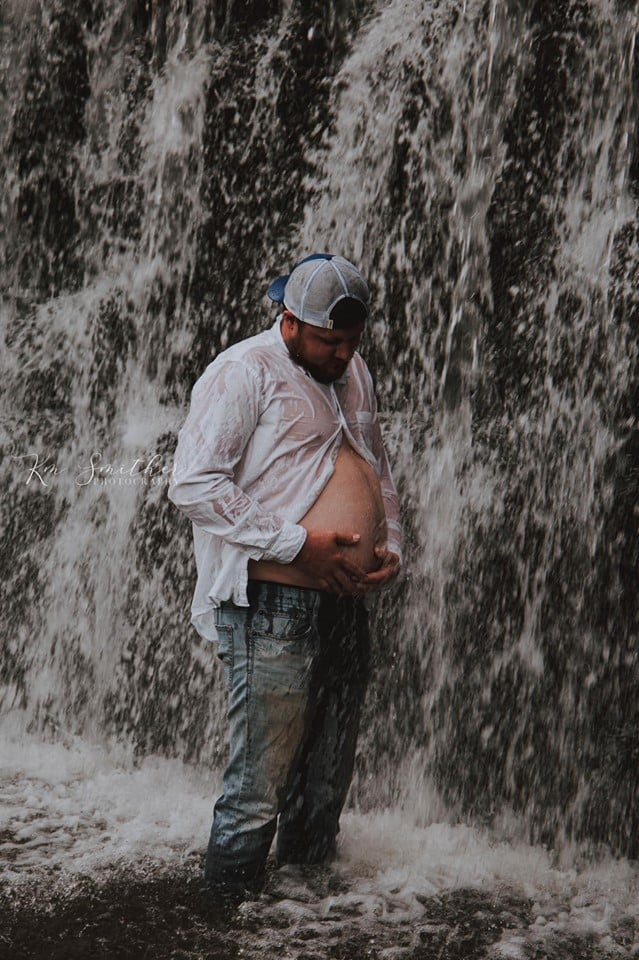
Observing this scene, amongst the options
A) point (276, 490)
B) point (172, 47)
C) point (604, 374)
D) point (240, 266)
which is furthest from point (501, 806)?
point (172, 47)

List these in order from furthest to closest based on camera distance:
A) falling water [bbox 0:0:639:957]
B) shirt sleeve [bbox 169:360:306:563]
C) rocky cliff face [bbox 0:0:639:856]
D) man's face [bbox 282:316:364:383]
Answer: rocky cliff face [bbox 0:0:639:856] < falling water [bbox 0:0:639:957] < man's face [bbox 282:316:364:383] < shirt sleeve [bbox 169:360:306:563]

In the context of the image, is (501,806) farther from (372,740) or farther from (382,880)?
(382,880)

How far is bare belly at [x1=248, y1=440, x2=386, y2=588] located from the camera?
3.63 m

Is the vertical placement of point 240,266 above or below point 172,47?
below

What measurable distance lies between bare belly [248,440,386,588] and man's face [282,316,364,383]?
0.91 feet

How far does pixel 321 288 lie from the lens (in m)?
3.55

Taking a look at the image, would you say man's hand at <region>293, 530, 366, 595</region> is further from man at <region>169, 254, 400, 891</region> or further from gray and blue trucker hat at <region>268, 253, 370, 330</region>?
gray and blue trucker hat at <region>268, 253, 370, 330</region>

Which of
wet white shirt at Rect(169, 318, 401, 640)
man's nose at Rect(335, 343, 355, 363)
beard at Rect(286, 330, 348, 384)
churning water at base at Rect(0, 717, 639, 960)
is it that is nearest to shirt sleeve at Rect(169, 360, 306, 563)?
wet white shirt at Rect(169, 318, 401, 640)

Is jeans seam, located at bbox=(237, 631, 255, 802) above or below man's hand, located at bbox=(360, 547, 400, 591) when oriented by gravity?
below

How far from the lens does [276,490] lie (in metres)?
3.68

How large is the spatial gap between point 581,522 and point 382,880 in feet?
6.17

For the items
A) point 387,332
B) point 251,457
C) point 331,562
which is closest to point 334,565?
point 331,562

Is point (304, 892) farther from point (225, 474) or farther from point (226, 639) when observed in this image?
point (225, 474)

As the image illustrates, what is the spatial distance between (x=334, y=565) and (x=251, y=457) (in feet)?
1.40
